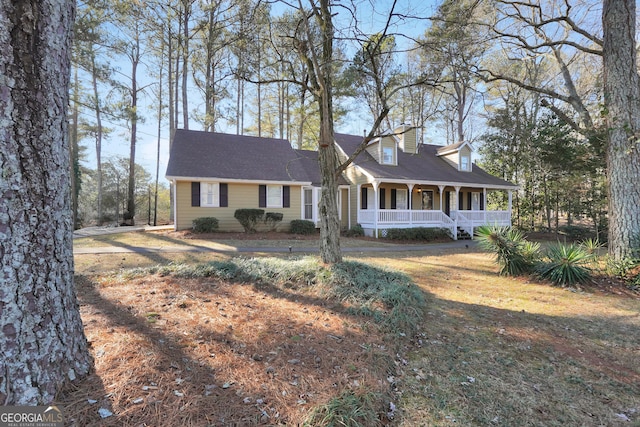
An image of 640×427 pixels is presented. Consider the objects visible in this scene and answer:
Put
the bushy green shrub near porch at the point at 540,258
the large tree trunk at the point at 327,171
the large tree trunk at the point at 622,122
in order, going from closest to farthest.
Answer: the large tree trunk at the point at 327,171
the bushy green shrub near porch at the point at 540,258
the large tree trunk at the point at 622,122

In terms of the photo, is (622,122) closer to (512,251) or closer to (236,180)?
(512,251)

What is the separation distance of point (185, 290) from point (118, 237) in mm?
10213

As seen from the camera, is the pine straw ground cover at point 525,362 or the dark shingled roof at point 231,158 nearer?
the pine straw ground cover at point 525,362

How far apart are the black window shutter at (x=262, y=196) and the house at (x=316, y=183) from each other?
5 cm

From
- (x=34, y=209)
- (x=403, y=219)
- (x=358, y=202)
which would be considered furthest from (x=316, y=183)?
(x=34, y=209)

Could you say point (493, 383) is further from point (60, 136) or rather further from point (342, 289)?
point (60, 136)

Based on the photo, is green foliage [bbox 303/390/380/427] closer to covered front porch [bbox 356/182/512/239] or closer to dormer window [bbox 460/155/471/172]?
covered front porch [bbox 356/182/512/239]

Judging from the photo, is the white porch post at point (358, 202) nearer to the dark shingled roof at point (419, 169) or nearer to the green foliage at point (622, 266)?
the dark shingled roof at point (419, 169)

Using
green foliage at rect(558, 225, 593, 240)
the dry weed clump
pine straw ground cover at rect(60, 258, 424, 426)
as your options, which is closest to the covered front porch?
green foliage at rect(558, 225, 593, 240)

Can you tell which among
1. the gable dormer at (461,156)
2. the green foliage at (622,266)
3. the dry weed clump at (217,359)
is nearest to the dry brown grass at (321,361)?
the dry weed clump at (217,359)

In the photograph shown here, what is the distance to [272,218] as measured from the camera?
47.5 feet

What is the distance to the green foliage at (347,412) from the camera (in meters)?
1.80

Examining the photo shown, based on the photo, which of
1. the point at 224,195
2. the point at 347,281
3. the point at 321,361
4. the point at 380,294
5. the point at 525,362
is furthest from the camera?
the point at 224,195

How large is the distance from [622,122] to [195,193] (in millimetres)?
14829
